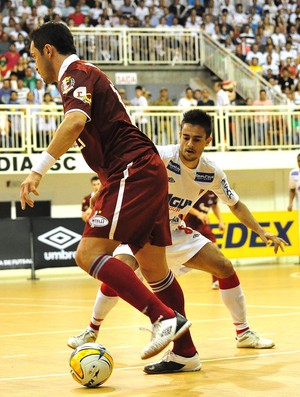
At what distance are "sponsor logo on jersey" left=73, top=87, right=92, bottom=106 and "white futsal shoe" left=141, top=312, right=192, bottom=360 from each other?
4.82 feet

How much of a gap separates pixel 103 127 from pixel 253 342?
2.80 m

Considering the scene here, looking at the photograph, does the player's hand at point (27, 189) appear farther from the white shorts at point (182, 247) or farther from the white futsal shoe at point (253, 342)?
the white futsal shoe at point (253, 342)

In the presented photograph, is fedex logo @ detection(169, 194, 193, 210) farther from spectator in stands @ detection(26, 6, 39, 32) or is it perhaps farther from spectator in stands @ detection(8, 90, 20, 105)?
spectator in stands @ detection(26, 6, 39, 32)

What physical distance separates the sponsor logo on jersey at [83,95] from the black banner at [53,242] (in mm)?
14970

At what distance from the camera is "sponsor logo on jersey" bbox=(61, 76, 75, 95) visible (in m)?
6.18

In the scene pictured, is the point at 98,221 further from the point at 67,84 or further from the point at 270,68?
the point at 270,68

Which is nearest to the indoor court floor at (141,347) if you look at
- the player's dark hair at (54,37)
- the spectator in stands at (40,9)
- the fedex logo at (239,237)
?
the player's dark hair at (54,37)

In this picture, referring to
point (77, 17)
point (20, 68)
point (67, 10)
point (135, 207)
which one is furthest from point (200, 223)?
point (67, 10)

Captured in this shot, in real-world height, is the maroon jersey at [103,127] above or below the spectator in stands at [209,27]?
above

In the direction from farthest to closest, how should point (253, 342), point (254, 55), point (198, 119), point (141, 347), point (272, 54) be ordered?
point (272, 54)
point (254, 55)
point (141, 347)
point (253, 342)
point (198, 119)

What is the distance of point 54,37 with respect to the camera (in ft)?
21.0

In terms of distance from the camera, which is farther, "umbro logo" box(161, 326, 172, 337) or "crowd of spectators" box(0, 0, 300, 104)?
"crowd of spectators" box(0, 0, 300, 104)

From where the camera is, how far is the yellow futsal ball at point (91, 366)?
6.23 meters

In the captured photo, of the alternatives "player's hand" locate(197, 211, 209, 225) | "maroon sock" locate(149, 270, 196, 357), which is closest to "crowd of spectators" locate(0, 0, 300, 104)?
"player's hand" locate(197, 211, 209, 225)
